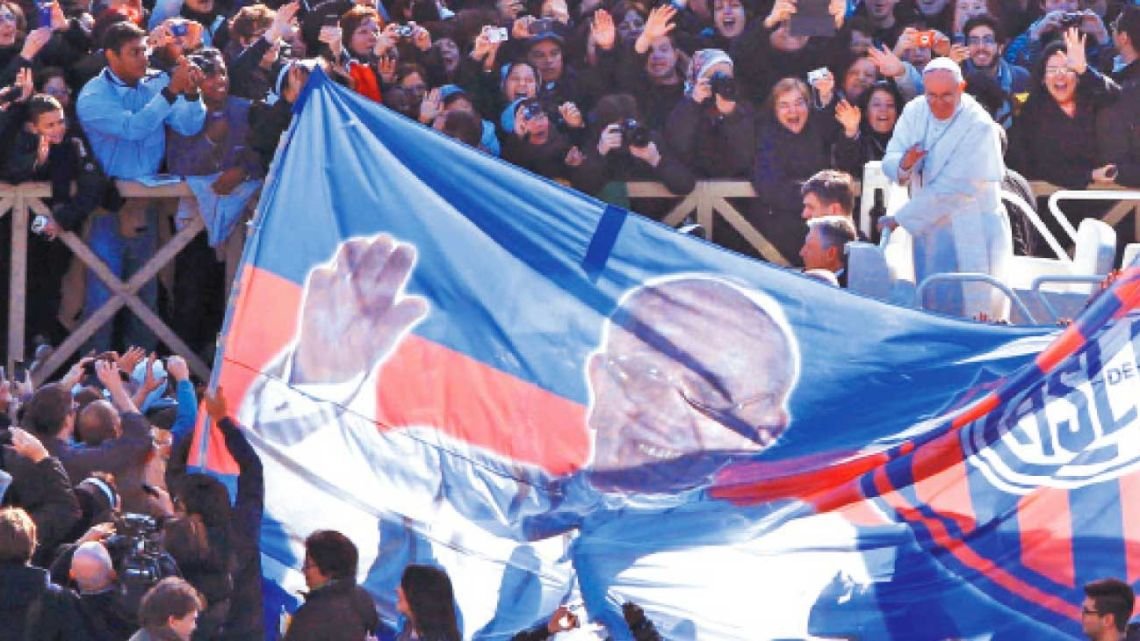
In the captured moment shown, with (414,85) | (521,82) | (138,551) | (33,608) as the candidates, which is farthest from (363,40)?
(33,608)

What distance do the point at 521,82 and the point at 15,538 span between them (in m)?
6.15

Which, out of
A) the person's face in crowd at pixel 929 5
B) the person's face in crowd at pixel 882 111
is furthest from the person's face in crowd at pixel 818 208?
the person's face in crowd at pixel 929 5

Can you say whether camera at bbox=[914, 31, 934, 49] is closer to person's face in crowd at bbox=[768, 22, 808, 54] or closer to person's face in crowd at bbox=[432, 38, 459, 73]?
person's face in crowd at bbox=[768, 22, 808, 54]

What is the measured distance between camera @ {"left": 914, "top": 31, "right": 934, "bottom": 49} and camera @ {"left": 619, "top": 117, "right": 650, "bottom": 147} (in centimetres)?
186

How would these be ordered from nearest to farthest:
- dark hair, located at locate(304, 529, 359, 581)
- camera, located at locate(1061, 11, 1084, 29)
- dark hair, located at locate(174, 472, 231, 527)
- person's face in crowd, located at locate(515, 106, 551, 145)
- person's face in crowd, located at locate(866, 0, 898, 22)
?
dark hair, located at locate(304, 529, 359, 581)
dark hair, located at locate(174, 472, 231, 527)
person's face in crowd, located at locate(515, 106, 551, 145)
camera, located at locate(1061, 11, 1084, 29)
person's face in crowd, located at locate(866, 0, 898, 22)

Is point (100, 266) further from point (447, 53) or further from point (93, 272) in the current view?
point (447, 53)

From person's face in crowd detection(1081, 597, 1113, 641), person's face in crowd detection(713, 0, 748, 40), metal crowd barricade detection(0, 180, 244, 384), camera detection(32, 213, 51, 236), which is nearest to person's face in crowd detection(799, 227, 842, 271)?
person's face in crowd detection(713, 0, 748, 40)

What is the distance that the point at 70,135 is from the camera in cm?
1650

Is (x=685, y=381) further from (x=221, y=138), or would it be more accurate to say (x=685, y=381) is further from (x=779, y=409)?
(x=221, y=138)

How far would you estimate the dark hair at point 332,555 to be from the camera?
1149 centimetres

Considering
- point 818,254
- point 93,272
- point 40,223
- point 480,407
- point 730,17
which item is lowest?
point 93,272

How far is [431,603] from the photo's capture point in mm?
11445

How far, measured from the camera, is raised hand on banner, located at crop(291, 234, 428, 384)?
41.7 feet

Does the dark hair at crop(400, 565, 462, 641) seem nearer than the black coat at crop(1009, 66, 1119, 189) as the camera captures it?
Yes
